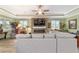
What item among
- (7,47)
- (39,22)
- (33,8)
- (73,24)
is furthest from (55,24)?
(7,47)

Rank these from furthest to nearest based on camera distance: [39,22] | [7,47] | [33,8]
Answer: [39,22] < [33,8] < [7,47]

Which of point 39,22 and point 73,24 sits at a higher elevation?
point 39,22

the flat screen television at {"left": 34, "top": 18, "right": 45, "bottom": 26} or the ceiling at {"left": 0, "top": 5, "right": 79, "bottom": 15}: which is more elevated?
the ceiling at {"left": 0, "top": 5, "right": 79, "bottom": 15}

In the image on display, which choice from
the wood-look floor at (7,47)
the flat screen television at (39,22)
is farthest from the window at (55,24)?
the wood-look floor at (7,47)

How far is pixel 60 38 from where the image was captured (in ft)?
16.2

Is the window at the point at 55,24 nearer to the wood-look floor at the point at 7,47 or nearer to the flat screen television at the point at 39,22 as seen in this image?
the flat screen television at the point at 39,22

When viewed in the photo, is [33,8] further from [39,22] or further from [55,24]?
[39,22]

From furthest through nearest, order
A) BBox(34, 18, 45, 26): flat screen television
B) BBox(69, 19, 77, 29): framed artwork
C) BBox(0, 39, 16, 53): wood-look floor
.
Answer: BBox(34, 18, 45, 26): flat screen television → BBox(69, 19, 77, 29): framed artwork → BBox(0, 39, 16, 53): wood-look floor

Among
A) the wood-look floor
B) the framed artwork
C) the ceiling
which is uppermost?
the ceiling

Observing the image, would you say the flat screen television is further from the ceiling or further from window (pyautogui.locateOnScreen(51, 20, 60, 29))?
window (pyautogui.locateOnScreen(51, 20, 60, 29))

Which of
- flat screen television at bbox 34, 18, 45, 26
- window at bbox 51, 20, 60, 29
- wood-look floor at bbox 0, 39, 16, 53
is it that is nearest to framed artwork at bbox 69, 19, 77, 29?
window at bbox 51, 20, 60, 29
